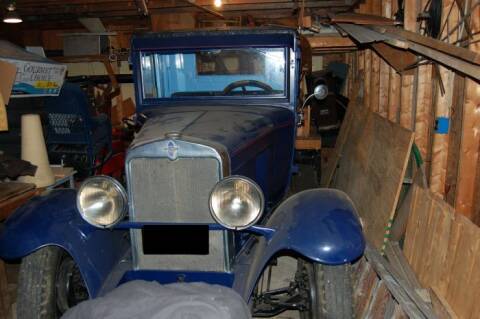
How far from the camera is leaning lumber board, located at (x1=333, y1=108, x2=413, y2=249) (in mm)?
3318

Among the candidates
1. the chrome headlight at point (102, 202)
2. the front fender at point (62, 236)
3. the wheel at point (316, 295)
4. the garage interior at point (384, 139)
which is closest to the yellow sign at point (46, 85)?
the garage interior at point (384, 139)

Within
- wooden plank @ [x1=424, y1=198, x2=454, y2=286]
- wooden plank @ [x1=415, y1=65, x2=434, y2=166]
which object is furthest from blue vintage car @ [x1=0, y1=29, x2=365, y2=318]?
wooden plank @ [x1=415, y1=65, x2=434, y2=166]

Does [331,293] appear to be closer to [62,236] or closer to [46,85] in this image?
[62,236]

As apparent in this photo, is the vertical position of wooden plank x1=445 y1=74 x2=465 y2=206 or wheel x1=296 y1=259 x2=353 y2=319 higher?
wooden plank x1=445 y1=74 x2=465 y2=206

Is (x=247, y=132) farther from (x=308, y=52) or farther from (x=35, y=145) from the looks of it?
(x=35, y=145)

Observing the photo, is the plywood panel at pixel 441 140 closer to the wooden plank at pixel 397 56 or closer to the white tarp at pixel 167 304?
the wooden plank at pixel 397 56

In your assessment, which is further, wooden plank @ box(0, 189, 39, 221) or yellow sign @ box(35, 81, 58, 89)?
yellow sign @ box(35, 81, 58, 89)

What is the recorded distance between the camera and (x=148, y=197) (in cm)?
228

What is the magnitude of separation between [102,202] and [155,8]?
4659 millimetres

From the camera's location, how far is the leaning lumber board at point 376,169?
10.9 feet

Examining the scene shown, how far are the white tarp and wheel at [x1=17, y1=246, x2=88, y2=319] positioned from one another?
42 centimetres

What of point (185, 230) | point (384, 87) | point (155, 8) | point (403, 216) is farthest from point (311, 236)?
point (155, 8)

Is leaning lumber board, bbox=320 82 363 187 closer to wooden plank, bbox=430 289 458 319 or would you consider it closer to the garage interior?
the garage interior

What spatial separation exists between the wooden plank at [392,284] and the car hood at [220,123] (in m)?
1.16
